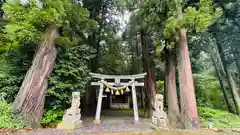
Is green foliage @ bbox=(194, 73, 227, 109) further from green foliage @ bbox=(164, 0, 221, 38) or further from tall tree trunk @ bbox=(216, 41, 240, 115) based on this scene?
green foliage @ bbox=(164, 0, 221, 38)

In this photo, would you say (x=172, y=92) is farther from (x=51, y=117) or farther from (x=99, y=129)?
(x=51, y=117)

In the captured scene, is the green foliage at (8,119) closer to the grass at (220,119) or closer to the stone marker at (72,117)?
the stone marker at (72,117)

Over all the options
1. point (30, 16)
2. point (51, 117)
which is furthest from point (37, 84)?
point (30, 16)

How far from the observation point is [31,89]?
5.05m

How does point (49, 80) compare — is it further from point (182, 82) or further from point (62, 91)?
point (182, 82)

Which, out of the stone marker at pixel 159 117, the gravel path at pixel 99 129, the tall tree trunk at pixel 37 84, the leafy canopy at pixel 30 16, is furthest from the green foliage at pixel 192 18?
the tall tree trunk at pixel 37 84

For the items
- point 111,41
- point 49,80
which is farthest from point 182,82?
point 111,41

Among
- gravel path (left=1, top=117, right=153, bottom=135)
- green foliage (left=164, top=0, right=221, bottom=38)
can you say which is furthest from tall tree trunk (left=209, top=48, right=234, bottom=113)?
gravel path (left=1, top=117, right=153, bottom=135)

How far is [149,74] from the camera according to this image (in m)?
9.16

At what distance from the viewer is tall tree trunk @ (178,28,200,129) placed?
5.04 metres

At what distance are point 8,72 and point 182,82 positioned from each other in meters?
6.65

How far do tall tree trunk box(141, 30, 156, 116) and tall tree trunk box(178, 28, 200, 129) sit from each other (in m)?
3.35

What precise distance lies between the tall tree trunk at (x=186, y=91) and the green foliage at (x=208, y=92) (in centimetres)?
510

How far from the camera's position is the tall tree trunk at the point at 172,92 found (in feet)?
23.5
